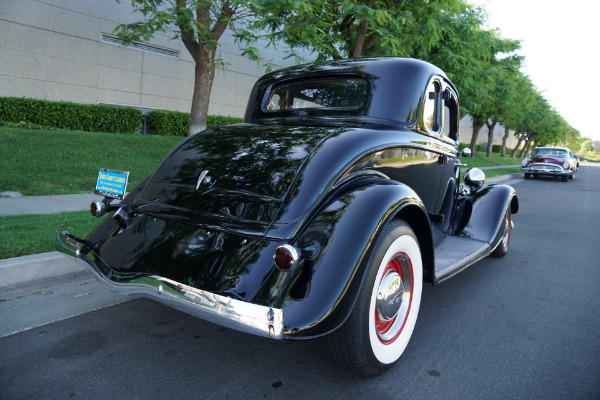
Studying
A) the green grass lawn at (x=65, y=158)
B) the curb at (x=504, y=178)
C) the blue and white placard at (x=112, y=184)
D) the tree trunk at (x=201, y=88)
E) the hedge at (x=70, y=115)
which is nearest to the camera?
the blue and white placard at (x=112, y=184)

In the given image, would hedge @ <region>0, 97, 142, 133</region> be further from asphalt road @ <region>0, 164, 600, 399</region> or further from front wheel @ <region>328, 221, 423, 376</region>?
front wheel @ <region>328, 221, 423, 376</region>

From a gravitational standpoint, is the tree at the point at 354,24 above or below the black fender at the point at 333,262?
above

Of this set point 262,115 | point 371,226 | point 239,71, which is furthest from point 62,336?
point 239,71

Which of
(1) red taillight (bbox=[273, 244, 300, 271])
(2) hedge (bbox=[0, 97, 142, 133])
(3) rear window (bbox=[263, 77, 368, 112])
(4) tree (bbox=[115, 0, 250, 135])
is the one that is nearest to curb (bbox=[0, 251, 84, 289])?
(1) red taillight (bbox=[273, 244, 300, 271])

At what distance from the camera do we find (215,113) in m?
17.6

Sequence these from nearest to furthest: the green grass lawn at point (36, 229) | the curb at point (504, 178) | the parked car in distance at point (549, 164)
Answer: the green grass lawn at point (36, 229), the curb at point (504, 178), the parked car in distance at point (549, 164)

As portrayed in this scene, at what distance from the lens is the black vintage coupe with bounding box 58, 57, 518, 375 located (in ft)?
6.59

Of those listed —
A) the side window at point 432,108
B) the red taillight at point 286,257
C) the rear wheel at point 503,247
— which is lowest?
the rear wheel at point 503,247

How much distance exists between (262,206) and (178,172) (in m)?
0.76

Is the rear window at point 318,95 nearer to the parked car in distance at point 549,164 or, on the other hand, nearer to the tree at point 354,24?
the tree at point 354,24

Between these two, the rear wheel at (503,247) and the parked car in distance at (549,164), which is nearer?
the rear wheel at (503,247)

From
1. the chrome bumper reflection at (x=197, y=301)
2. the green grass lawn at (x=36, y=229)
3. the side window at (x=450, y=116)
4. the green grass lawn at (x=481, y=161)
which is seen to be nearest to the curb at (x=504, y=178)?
the green grass lawn at (x=481, y=161)

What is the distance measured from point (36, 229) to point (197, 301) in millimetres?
3259

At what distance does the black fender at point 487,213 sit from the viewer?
13.3ft
